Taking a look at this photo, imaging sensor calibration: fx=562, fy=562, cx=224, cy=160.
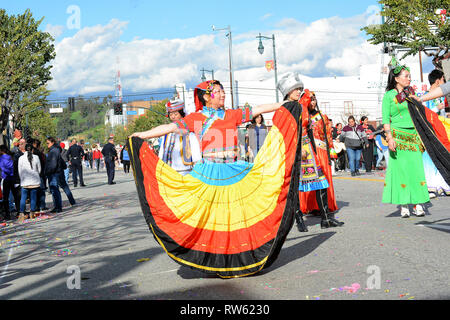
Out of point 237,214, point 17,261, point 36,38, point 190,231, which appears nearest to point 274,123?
point 237,214

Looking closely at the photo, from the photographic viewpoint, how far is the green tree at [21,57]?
1195 inches

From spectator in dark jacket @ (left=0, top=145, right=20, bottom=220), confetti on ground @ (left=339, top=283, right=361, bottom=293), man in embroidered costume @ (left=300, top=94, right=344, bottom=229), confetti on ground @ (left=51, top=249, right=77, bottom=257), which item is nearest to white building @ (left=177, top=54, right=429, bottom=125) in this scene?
spectator in dark jacket @ (left=0, top=145, right=20, bottom=220)

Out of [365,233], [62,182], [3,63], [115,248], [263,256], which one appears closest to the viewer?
[263,256]

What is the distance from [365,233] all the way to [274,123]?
239 cm

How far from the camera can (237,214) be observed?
204 inches

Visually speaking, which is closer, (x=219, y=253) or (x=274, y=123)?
(x=219, y=253)

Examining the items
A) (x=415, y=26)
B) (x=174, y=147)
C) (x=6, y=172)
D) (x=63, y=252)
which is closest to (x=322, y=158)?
(x=174, y=147)

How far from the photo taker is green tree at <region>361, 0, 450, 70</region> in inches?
989

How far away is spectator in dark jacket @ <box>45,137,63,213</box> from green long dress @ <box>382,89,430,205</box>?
9178mm

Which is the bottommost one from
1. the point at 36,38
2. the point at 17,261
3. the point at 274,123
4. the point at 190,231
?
the point at 17,261

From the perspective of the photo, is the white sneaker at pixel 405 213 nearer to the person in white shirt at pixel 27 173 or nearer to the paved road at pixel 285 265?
the paved road at pixel 285 265

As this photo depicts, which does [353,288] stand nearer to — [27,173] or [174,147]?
[174,147]

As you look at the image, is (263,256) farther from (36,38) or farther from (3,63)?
(36,38)

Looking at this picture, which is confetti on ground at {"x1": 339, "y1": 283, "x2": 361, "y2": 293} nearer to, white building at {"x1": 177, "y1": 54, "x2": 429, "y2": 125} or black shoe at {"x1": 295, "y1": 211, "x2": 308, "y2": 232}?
black shoe at {"x1": 295, "y1": 211, "x2": 308, "y2": 232}
